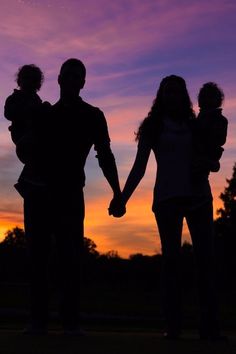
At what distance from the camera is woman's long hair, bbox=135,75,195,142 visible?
18.6ft

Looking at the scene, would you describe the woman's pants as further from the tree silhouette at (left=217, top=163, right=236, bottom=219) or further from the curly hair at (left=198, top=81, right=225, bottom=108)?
the tree silhouette at (left=217, top=163, right=236, bottom=219)

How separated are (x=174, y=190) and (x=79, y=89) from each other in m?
1.13

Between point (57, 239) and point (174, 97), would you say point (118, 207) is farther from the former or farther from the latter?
point (174, 97)

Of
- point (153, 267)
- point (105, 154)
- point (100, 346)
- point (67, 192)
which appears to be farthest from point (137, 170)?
point (153, 267)

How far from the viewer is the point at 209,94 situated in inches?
225

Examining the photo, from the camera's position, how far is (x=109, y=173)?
585 centimetres

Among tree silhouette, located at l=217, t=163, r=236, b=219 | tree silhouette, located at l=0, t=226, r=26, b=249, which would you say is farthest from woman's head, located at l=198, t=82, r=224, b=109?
tree silhouette, located at l=0, t=226, r=26, b=249

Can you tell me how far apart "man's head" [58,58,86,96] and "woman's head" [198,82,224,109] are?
0.96 metres

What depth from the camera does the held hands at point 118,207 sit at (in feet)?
18.6

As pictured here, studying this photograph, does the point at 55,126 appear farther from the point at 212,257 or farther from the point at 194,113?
the point at 212,257

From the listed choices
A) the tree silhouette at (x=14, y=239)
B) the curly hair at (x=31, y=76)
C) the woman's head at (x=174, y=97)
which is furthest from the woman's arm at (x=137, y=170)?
the tree silhouette at (x=14, y=239)

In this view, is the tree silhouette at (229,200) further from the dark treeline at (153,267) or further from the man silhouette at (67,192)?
the man silhouette at (67,192)

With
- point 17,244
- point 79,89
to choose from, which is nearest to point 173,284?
point 79,89

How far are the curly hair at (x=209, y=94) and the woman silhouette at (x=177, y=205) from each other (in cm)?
14
